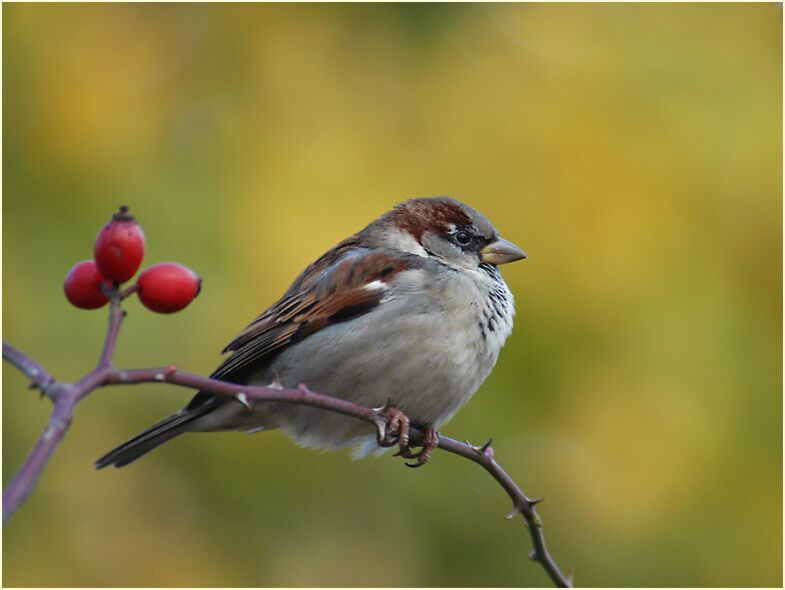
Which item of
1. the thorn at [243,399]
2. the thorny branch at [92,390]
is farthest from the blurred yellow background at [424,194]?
the thorn at [243,399]

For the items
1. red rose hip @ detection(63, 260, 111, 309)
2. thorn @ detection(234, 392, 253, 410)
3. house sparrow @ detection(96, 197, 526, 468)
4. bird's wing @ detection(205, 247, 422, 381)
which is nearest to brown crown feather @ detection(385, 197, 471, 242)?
house sparrow @ detection(96, 197, 526, 468)

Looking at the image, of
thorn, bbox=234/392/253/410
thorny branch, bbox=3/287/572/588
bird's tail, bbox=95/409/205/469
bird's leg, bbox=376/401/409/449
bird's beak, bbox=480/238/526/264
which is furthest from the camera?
bird's beak, bbox=480/238/526/264

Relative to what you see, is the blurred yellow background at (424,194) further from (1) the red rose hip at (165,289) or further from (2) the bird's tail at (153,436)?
(1) the red rose hip at (165,289)

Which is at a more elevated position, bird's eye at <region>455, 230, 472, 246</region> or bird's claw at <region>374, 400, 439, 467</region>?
bird's eye at <region>455, 230, 472, 246</region>

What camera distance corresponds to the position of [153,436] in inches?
107

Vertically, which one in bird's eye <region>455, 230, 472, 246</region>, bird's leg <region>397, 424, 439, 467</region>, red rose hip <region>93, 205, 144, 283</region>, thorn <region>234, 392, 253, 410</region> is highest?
red rose hip <region>93, 205, 144, 283</region>

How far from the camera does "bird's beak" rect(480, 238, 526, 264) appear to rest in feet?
9.67

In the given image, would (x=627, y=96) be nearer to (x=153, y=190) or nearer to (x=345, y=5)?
(x=345, y=5)

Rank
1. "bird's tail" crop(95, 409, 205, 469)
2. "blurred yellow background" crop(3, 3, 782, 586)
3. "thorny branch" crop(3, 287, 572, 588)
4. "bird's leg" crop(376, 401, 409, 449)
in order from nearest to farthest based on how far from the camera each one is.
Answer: "thorny branch" crop(3, 287, 572, 588) → "bird's leg" crop(376, 401, 409, 449) → "bird's tail" crop(95, 409, 205, 469) → "blurred yellow background" crop(3, 3, 782, 586)

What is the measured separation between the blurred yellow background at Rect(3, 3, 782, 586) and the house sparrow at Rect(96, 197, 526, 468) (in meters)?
0.72

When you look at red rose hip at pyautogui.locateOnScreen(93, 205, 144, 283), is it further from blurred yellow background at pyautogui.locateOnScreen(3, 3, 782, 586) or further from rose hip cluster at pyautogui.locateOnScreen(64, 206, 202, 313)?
blurred yellow background at pyautogui.locateOnScreen(3, 3, 782, 586)

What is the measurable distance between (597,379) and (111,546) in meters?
1.84

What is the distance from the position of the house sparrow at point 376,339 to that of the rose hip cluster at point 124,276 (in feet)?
3.37

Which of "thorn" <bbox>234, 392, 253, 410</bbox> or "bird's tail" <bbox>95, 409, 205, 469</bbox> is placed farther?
"bird's tail" <bbox>95, 409, 205, 469</bbox>
